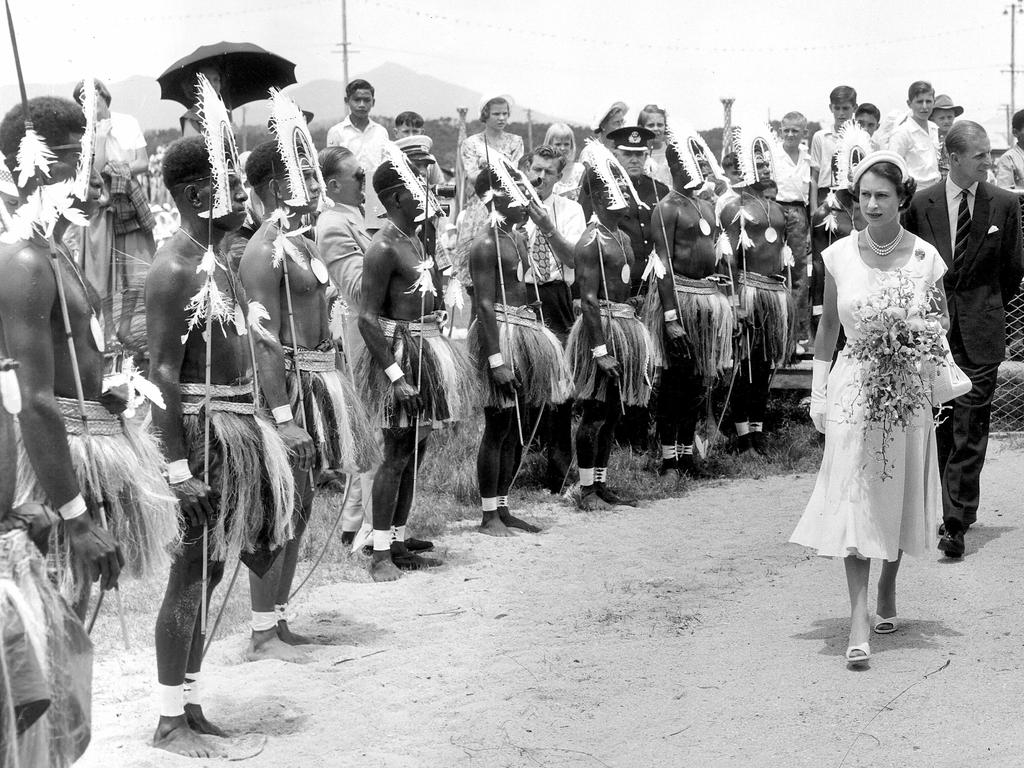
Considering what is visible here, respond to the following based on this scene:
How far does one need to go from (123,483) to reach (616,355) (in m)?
4.52

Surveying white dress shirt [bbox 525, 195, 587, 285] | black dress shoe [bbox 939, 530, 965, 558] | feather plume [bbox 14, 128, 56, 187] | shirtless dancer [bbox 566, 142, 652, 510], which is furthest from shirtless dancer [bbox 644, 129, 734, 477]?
feather plume [bbox 14, 128, 56, 187]

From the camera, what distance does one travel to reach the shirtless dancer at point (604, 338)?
757 cm

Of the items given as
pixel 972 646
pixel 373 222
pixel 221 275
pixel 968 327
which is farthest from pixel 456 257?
pixel 972 646

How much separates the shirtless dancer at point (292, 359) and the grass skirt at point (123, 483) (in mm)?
926

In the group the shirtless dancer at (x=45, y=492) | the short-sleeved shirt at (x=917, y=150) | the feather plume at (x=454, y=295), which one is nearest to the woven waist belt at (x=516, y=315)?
the feather plume at (x=454, y=295)

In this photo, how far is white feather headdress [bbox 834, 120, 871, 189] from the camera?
346 inches

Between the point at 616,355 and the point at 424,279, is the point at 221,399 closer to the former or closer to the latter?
the point at 424,279

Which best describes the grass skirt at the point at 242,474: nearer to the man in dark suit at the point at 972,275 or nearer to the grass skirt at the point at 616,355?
the man in dark suit at the point at 972,275

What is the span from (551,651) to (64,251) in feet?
8.24

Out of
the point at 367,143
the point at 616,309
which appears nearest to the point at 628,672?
the point at 616,309

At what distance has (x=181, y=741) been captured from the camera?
4.03 meters

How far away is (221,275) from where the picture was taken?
4.18 metres

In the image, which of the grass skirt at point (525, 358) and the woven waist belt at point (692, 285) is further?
the woven waist belt at point (692, 285)

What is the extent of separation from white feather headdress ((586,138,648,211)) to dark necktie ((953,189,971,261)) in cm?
215
